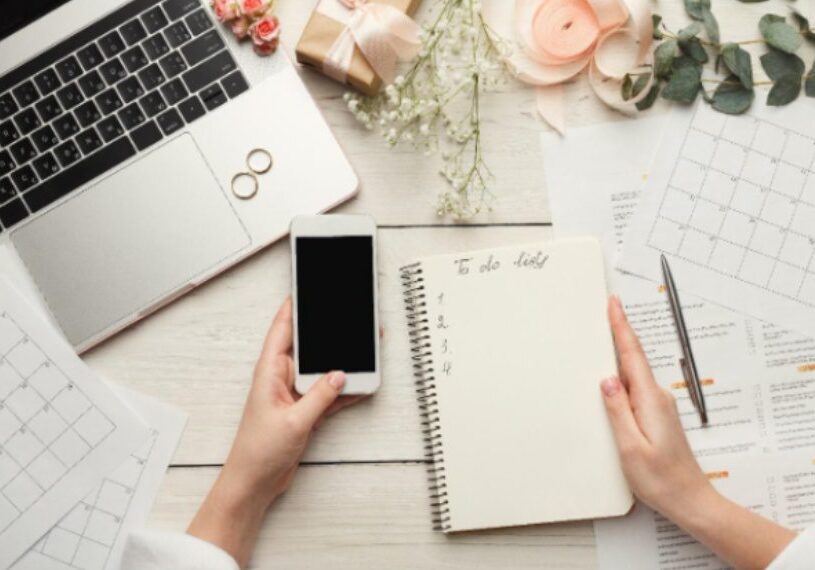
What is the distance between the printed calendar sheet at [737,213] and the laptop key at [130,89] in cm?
48

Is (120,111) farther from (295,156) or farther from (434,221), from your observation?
(434,221)

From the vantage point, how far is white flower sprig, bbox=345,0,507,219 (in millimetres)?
769

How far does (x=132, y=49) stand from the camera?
2.44 ft

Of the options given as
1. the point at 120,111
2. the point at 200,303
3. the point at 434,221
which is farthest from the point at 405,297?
the point at 120,111

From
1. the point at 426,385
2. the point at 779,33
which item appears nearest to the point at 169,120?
the point at 426,385

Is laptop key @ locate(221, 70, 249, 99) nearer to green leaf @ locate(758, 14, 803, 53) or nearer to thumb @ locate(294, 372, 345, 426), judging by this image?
thumb @ locate(294, 372, 345, 426)

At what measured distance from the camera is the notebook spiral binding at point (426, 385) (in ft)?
2.54

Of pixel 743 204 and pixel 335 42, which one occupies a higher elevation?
pixel 335 42

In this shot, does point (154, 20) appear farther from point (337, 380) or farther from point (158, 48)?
point (337, 380)

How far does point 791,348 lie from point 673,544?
219 mm

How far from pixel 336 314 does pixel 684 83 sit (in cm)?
39

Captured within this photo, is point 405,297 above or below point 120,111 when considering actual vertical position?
below

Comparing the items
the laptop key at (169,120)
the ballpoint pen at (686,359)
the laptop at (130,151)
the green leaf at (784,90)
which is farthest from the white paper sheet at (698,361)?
the laptop key at (169,120)

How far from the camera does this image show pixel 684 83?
2.55ft
